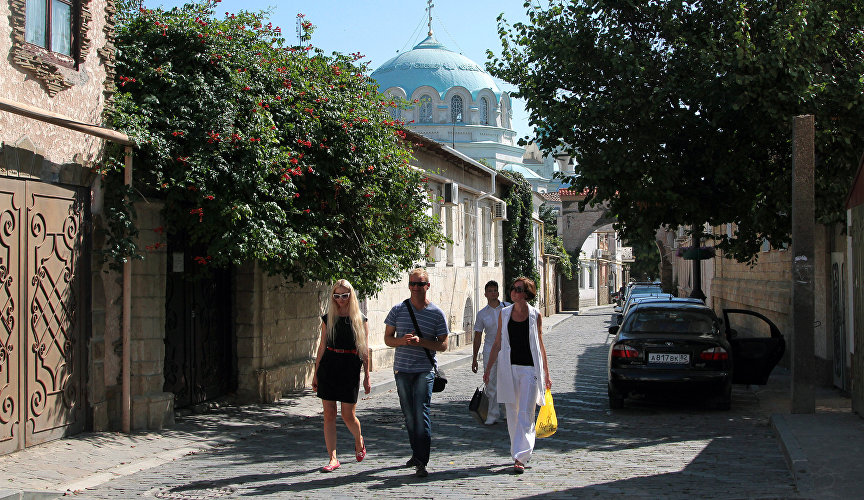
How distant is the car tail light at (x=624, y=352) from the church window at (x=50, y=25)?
23.8 feet

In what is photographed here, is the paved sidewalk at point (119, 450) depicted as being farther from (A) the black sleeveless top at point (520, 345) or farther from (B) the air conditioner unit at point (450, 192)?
(B) the air conditioner unit at point (450, 192)

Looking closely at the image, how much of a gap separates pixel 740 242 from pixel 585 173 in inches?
124

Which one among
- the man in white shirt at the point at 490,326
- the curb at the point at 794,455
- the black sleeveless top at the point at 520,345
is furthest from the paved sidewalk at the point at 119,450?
the curb at the point at 794,455

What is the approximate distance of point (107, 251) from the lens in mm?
9680

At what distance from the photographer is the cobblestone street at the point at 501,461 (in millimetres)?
7148

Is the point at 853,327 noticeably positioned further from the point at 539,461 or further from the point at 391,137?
the point at 391,137

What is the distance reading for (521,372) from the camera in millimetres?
7949

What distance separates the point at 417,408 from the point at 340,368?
0.76m

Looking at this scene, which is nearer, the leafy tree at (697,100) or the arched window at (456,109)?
the leafy tree at (697,100)

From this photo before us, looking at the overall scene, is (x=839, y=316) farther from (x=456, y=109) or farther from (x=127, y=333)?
(x=456, y=109)

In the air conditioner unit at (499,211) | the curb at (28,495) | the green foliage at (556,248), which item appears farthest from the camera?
the green foliage at (556,248)

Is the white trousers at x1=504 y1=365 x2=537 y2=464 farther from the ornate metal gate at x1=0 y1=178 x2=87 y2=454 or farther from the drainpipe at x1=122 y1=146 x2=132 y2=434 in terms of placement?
the ornate metal gate at x1=0 y1=178 x2=87 y2=454

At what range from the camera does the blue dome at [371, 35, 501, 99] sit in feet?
240

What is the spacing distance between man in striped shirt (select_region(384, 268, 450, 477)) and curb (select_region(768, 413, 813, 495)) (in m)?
2.93
